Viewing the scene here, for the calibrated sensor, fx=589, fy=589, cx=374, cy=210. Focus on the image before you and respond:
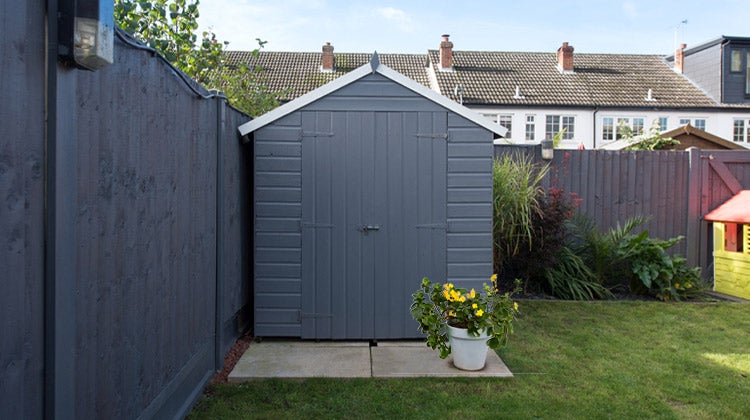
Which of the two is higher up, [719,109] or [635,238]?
[719,109]

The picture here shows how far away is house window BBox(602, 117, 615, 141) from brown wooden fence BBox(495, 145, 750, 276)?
14137 millimetres

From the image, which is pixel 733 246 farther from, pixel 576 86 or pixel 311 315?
pixel 576 86

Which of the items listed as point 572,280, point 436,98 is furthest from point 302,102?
point 572,280

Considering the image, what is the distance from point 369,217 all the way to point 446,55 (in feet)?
60.6

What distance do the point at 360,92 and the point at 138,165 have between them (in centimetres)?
279

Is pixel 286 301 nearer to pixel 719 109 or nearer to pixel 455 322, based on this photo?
pixel 455 322

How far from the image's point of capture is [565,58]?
75.3ft

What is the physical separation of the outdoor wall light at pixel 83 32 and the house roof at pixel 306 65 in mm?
18902

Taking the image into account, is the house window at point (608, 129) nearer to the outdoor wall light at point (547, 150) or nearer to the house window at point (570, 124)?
the house window at point (570, 124)

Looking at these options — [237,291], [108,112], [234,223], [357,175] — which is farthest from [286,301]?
[108,112]

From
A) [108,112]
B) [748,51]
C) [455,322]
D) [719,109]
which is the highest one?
[748,51]

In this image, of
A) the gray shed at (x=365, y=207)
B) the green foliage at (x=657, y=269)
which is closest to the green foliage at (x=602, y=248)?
the green foliage at (x=657, y=269)

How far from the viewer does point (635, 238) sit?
7043mm

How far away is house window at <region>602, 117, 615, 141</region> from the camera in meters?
21.3
